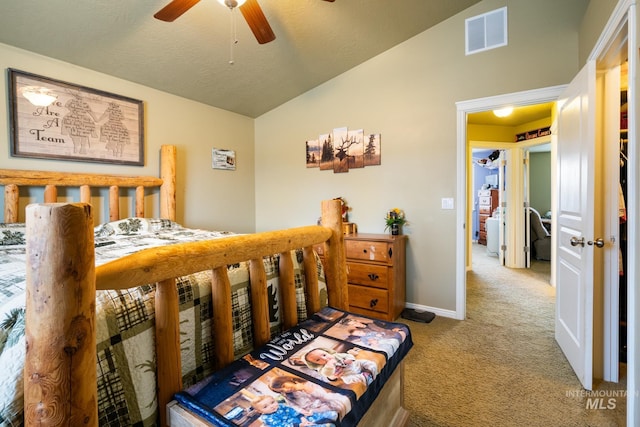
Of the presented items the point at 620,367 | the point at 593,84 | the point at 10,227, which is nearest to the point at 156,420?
the point at 10,227

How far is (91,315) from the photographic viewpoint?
662 mm

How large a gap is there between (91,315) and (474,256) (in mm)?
6264

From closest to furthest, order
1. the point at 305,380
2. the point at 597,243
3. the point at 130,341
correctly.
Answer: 1. the point at 130,341
2. the point at 305,380
3. the point at 597,243

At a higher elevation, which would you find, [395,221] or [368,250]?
[395,221]

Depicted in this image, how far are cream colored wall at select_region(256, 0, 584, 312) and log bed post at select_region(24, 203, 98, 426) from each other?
283cm

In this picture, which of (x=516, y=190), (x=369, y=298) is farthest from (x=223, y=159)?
(x=516, y=190)

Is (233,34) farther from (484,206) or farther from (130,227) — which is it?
(484,206)

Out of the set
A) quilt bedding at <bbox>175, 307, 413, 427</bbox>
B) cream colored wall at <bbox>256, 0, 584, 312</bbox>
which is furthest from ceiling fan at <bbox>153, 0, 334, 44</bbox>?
quilt bedding at <bbox>175, 307, 413, 427</bbox>

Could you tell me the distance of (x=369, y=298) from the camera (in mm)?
2840

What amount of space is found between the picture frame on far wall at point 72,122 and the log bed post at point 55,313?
2.49 m

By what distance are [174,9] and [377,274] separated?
2515 millimetres

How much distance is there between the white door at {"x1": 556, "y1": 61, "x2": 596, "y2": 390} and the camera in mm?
1701

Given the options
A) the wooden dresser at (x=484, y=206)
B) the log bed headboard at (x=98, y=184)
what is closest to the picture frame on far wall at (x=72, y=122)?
the log bed headboard at (x=98, y=184)

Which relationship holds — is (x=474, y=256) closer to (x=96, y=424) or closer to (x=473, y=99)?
(x=473, y=99)
